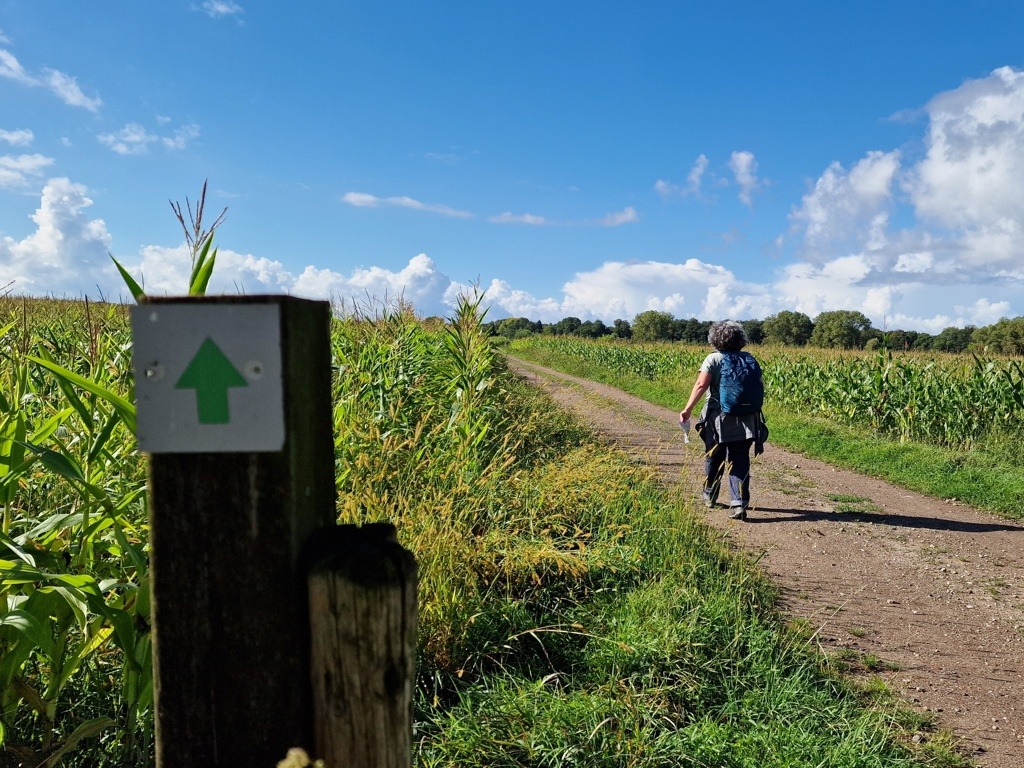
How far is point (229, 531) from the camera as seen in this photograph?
3.38 ft

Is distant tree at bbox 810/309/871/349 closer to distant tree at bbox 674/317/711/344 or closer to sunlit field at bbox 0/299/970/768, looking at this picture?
distant tree at bbox 674/317/711/344

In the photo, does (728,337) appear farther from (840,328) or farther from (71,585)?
(840,328)

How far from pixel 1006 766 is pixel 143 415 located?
3.69m

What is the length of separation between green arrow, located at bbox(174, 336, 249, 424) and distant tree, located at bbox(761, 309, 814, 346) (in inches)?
3123

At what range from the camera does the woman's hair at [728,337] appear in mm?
6602

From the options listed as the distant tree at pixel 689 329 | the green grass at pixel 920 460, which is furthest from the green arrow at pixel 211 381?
the distant tree at pixel 689 329

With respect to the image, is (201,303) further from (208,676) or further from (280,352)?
(208,676)

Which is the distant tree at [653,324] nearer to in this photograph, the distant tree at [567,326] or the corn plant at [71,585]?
the distant tree at [567,326]

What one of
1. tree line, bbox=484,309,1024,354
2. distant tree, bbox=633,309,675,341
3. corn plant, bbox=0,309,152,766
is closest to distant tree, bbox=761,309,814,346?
tree line, bbox=484,309,1024,354

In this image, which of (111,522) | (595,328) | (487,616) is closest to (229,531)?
(111,522)

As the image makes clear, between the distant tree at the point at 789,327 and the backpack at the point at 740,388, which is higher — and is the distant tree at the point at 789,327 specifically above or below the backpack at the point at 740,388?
above

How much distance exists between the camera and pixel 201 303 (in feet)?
3.28

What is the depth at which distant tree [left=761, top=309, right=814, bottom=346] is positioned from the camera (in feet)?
253

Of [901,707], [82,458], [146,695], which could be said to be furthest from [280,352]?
[901,707]
